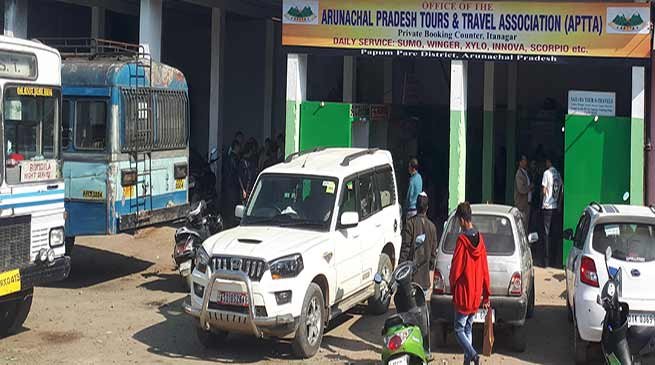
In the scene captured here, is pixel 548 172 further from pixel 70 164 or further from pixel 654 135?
pixel 70 164

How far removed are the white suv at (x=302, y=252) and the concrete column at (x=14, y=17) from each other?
7917 millimetres

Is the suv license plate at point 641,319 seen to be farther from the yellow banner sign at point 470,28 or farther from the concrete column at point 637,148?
the yellow banner sign at point 470,28

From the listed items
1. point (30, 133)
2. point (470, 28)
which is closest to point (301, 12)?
point (470, 28)

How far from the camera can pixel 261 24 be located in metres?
23.7

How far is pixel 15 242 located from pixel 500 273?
17.4ft

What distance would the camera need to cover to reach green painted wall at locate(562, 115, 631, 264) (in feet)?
45.9

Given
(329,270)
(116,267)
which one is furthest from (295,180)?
(116,267)

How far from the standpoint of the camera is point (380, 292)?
36.7 ft

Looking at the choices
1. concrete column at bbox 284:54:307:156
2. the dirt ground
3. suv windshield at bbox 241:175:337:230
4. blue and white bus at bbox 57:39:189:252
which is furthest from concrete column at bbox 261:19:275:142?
suv windshield at bbox 241:175:337:230

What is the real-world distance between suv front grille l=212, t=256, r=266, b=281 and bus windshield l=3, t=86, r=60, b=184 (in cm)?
234

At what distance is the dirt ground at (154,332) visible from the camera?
9.34m

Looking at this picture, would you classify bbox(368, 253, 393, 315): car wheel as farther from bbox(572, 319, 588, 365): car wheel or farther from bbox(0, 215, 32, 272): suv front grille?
bbox(0, 215, 32, 272): suv front grille

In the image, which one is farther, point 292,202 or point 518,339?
point 292,202

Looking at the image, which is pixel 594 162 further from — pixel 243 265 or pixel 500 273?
pixel 243 265
